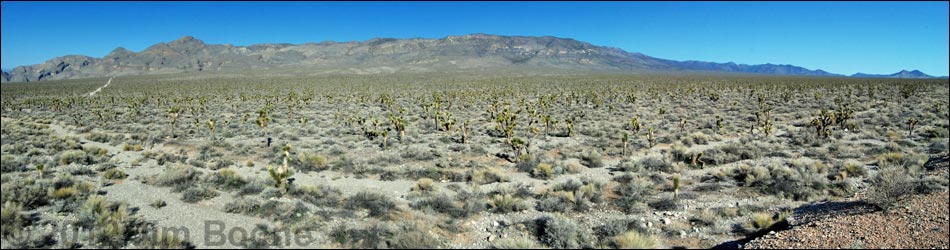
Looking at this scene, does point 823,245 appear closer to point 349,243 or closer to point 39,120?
point 349,243

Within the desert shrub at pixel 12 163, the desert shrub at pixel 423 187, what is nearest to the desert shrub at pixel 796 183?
the desert shrub at pixel 423 187

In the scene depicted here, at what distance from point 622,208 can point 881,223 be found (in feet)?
15.1

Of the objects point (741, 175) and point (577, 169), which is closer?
point (741, 175)

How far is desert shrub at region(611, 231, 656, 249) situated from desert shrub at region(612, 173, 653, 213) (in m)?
2.50

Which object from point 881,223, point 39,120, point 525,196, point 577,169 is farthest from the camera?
point 39,120

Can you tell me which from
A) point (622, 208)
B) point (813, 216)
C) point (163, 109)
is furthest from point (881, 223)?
point (163, 109)

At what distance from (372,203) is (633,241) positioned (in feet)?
19.2

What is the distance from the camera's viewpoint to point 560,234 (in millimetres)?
8359

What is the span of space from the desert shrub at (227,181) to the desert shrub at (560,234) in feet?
27.5

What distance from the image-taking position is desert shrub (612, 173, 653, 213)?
10770 mm

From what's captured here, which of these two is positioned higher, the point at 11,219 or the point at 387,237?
the point at 11,219

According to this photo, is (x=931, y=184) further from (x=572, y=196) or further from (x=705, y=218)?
(x=572, y=196)

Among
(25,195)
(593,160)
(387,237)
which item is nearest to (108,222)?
(25,195)

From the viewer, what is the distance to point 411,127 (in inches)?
1015
